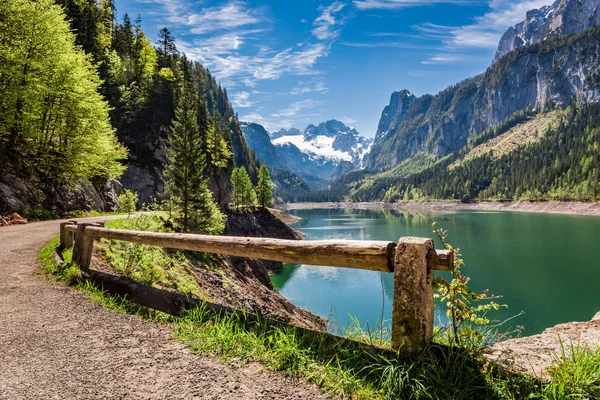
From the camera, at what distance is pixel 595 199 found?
11312 cm

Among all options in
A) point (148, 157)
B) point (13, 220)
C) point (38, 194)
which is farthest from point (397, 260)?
point (148, 157)

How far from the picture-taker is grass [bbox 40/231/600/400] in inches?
127

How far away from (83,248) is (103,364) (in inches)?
211

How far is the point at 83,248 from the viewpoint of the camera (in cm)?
854

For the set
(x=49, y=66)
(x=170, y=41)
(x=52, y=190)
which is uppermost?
(x=170, y=41)

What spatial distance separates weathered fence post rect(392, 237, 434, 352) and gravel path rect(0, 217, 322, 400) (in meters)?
1.27

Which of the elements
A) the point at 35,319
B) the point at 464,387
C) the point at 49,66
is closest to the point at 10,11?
the point at 49,66

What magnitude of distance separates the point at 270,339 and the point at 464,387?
2427 millimetres

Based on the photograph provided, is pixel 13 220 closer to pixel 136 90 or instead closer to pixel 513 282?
pixel 513 282

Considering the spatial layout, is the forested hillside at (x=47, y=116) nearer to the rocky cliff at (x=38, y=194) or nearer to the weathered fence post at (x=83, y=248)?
the rocky cliff at (x=38, y=194)

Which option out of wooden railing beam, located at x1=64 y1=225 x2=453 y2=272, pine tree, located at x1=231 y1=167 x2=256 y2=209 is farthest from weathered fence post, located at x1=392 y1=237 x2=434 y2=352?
pine tree, located at x1=231 y1=167 x2=256 y2=209

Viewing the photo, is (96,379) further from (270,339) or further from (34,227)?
(34,227)

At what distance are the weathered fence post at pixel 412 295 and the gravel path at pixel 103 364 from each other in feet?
4.17

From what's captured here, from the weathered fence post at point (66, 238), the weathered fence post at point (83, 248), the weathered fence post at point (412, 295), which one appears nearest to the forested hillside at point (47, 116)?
the weathered fence post at point (66, 238)
